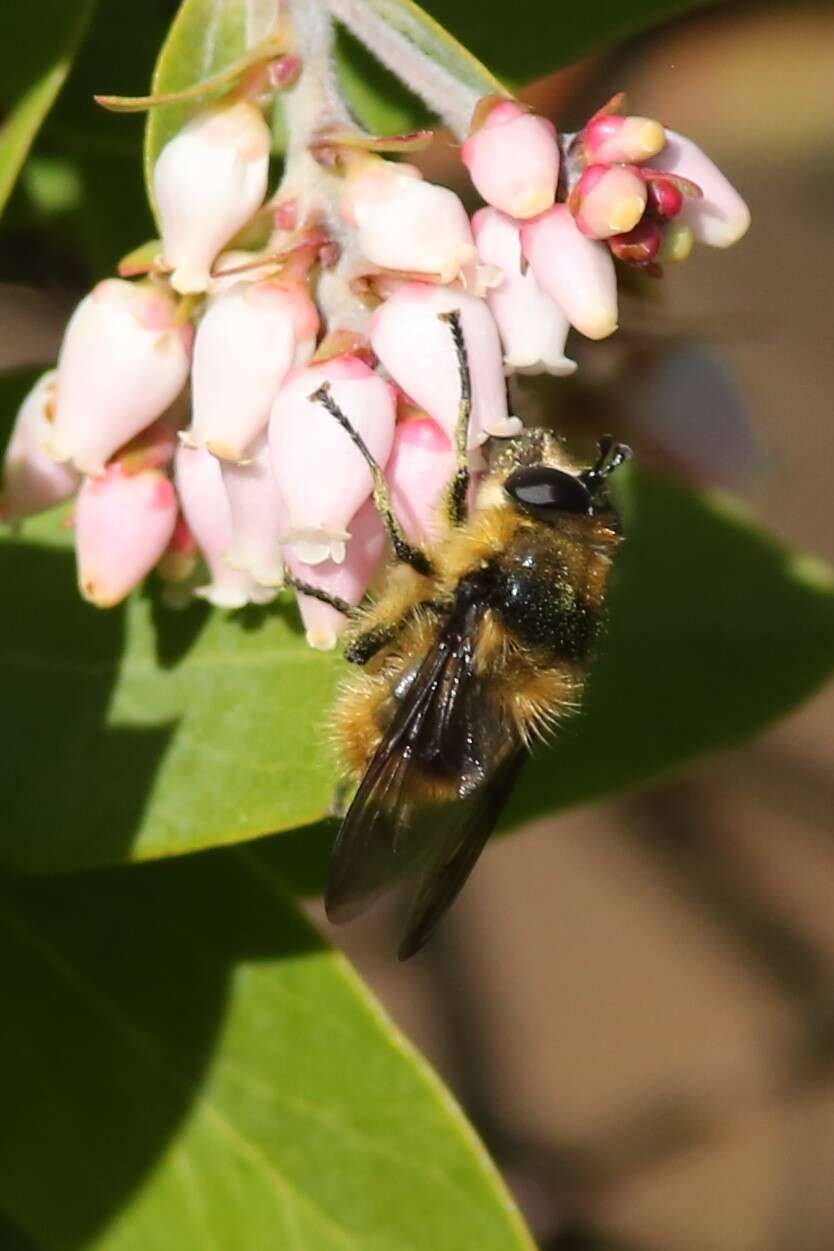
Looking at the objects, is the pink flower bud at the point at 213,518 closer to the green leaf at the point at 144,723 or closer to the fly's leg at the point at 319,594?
the fly's leg at the point at 319,594

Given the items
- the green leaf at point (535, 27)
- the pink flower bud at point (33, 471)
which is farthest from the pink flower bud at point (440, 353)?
the green leaf at point (535, 27)

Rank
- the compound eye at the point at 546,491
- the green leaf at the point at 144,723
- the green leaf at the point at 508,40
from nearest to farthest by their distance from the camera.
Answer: the compound eye at the point at 546,491 → the green leaf at the point at 144,723 → the green leaf at the point at 508,40

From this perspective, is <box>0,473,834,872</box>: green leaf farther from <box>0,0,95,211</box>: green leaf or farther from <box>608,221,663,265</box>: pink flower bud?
<box>608,221,663,265</box>: pink flower bud

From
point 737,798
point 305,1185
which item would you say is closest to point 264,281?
point 305,1185

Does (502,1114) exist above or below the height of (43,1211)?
below

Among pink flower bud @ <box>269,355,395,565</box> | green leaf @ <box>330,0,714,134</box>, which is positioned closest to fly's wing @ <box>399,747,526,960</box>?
pink flower bud @ <box>269,355,395,565</box>

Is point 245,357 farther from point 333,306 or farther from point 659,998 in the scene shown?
point 659,998

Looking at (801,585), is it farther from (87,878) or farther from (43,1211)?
(43,1211)
